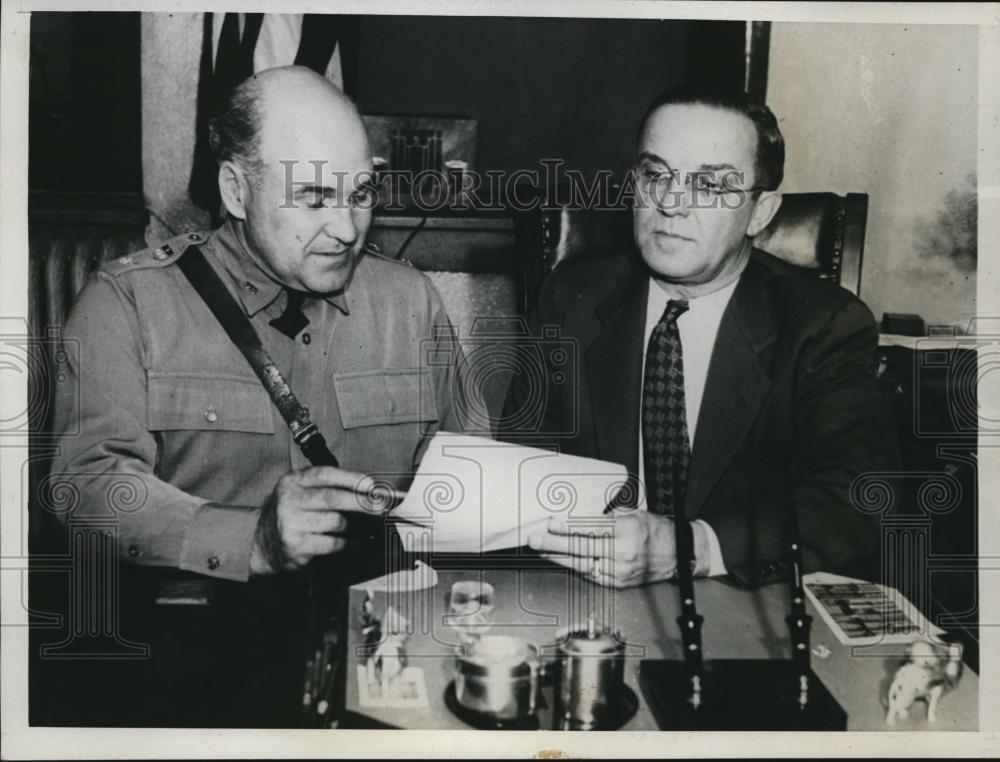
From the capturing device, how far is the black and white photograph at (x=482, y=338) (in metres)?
1.75

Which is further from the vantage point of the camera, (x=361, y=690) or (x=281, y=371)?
(x=281, y=371)

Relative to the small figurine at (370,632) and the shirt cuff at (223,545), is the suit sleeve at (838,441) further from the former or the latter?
the shirt cuff at (223,545)

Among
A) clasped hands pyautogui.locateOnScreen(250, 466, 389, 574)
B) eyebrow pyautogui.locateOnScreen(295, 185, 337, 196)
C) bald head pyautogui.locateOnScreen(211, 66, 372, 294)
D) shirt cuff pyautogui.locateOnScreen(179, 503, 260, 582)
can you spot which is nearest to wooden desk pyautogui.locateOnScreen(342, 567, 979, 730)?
clasped hands pyautogui.locateOnScreen(250, 466, 389, 574)

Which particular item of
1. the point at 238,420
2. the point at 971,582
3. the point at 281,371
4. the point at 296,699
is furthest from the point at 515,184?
the point at 971,582

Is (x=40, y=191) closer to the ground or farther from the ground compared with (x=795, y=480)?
farther from the ground

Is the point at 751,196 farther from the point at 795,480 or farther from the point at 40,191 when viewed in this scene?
the point at 40,191

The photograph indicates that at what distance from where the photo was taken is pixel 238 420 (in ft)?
5.84

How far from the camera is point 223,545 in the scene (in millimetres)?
1704

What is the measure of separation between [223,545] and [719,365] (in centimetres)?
108

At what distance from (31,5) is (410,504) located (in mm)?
1351

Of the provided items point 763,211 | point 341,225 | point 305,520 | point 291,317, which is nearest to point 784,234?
point 763,211

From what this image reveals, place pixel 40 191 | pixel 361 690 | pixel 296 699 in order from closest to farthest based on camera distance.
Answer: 1. pixel 361 690
2. pixel 296 699
3. pixel 40 191

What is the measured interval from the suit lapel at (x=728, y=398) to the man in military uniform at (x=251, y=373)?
0.52m

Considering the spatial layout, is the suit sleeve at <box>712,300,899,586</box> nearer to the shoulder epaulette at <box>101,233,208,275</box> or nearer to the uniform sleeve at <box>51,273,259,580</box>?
the uniform sleeve at <box>51,273,259,580</box>
